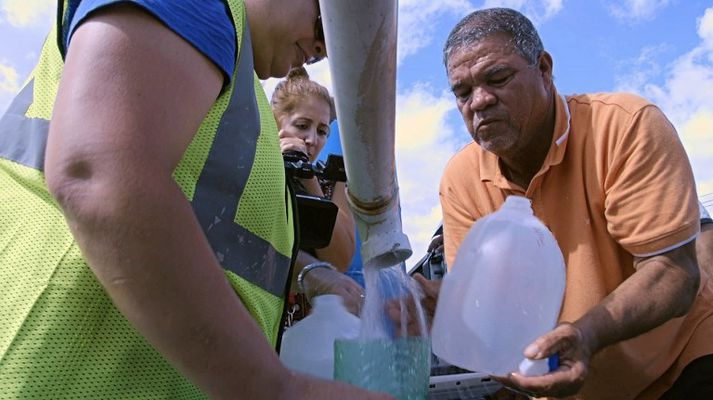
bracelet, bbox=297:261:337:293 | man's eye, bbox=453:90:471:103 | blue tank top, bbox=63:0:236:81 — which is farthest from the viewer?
man's eye, bbox=453:90:471:103

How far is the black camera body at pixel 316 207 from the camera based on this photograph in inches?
76.8

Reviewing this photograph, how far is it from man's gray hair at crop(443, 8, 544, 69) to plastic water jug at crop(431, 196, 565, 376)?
854mm

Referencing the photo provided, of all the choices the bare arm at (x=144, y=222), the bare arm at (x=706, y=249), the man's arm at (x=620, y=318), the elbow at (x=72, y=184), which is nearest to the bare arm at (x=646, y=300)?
the man's arm at (x=620, y=318)

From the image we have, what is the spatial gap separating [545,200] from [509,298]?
612mm

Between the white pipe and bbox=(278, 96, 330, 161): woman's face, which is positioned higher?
the white pipe

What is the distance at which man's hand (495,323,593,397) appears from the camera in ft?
4.71

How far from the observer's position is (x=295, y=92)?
3.04 metres

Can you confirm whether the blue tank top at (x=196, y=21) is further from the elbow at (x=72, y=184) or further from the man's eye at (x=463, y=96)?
the man's eye at (x=463, y=96)

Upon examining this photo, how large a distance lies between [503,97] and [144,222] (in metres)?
1.76

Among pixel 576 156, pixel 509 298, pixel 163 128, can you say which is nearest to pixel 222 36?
pixel 163 128

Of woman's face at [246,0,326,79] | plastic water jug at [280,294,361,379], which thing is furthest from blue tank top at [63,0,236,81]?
plastic water jug at [280,294,361,379]

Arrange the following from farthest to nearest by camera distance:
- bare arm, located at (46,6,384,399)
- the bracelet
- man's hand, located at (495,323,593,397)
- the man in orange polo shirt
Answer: the bracelet → the man in orange polo shirt → man's hand, located at (495,323,593,397) → bare arm, located at (46,6,384,399)

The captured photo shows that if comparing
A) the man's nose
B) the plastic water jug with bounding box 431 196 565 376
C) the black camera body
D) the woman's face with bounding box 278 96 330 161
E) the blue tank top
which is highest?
the blue tank top

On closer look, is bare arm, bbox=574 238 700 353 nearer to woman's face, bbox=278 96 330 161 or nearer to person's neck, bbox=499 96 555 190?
person's neck, bbox=499 96 555 190
